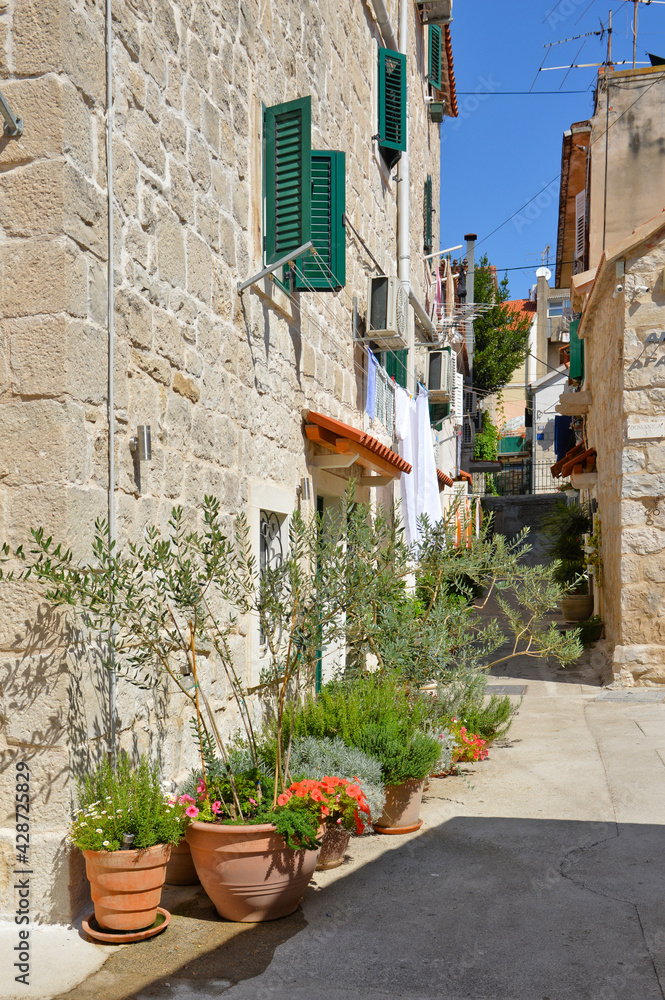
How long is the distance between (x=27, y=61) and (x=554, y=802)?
15.5 ft

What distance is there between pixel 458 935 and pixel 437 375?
11243mm

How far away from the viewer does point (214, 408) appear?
5.09m

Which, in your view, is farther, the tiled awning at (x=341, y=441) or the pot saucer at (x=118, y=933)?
the tiled awning at (x=341, y=441)

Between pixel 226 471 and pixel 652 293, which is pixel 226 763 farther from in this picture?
pixel 652 293

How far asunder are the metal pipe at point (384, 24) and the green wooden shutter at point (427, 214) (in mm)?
3619

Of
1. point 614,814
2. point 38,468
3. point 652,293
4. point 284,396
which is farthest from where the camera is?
point 652,293

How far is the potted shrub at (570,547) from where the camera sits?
1247 cm

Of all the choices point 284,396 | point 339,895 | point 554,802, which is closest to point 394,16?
point 284,396

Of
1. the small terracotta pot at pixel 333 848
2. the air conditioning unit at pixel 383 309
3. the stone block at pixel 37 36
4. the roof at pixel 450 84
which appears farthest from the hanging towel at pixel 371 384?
the roof at pixel 450 84

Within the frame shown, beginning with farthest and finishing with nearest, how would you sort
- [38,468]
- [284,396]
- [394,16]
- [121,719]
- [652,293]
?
[394,16], [652,293], [284,396], [121,719], [38,468]

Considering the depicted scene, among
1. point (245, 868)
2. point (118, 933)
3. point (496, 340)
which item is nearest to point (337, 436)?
point (245, 868)

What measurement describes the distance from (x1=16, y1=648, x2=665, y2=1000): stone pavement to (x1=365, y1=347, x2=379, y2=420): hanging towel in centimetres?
464

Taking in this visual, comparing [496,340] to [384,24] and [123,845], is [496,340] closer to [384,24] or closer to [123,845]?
[384,24]

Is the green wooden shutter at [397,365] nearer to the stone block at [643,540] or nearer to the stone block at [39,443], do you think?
the stone block at [643,540]
